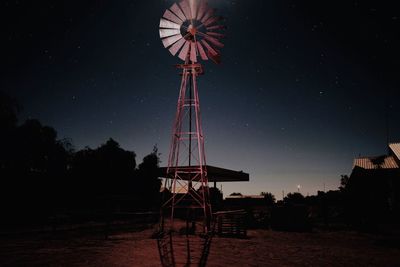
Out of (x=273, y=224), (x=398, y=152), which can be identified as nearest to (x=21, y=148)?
(x=273, y=224)

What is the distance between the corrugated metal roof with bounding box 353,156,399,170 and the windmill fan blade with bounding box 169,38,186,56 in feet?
83.7

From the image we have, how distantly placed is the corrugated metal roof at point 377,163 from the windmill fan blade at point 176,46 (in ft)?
83.7

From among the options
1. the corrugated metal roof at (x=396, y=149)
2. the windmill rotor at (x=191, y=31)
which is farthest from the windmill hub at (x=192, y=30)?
the corrugated metal roof at (x=396, y=149)

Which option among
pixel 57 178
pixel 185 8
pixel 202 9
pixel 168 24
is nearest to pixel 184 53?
pixel 168 24

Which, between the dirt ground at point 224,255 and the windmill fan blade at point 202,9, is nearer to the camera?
the dirt ground at point 224,255

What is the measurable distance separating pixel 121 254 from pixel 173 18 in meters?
14.5

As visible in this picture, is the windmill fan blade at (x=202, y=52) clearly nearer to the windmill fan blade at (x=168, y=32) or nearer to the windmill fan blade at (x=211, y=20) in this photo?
the windmill fan blade at (x=211, y=20)

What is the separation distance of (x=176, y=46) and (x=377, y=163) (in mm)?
27097

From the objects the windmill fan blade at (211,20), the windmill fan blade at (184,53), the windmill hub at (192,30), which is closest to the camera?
the windmill fan blade at (211,20)

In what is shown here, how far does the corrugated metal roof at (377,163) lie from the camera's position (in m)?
31.5

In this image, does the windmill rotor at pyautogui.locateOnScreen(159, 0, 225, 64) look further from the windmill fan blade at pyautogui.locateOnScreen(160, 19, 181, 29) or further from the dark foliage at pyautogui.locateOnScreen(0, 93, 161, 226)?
the dark foliage at pyautogui.locateOnScreen(0, 93, 161, 226)

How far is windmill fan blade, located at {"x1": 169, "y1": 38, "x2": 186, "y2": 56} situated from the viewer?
1962 cm

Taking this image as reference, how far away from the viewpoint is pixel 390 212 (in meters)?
28.6

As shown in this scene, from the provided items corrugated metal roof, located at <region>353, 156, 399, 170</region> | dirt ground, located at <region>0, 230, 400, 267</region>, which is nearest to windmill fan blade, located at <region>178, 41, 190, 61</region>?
dirt ground, located at <region>0, 230, 400, 267</region>
